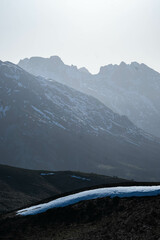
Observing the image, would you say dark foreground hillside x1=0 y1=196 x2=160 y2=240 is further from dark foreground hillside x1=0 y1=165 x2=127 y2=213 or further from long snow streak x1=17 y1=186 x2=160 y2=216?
dark foreground hillside x1=0 y1=165 x2=127 y2=213

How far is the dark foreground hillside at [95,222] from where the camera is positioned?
24.4 meters

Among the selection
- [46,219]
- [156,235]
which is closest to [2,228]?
[46,219]

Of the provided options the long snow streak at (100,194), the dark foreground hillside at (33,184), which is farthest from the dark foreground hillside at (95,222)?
the dark foreground hillside at (33,184)

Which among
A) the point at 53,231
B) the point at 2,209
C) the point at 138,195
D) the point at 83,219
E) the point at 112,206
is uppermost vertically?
the point at 138,195

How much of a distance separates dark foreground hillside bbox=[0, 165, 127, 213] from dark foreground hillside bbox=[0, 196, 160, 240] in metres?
20.8

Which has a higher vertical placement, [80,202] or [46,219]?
[80,202]

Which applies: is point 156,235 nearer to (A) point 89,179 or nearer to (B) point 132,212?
(B) point 132,212

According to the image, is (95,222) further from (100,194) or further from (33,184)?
(33,184)

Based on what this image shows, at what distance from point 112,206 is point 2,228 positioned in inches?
522

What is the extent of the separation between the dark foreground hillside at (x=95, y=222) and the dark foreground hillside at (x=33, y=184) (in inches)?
820

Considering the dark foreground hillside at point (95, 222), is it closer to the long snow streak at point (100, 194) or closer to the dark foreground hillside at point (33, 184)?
the long snow streak at point (100, 194)

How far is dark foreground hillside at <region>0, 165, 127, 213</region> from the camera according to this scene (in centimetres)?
5898

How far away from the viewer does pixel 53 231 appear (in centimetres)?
A: 2816

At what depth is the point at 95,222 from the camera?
28.0 m
